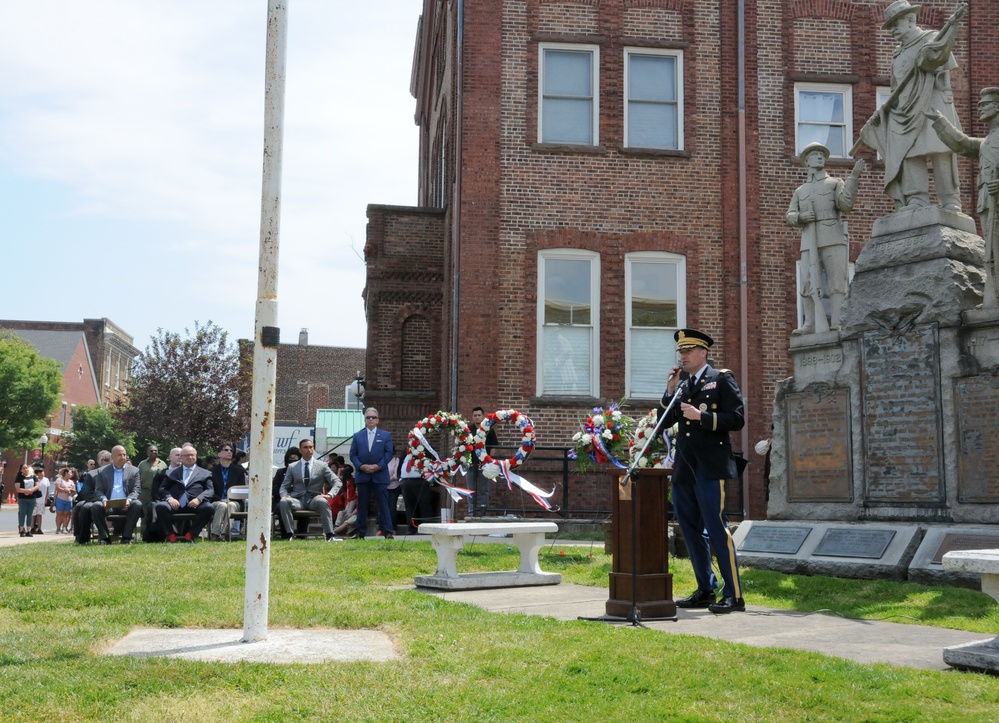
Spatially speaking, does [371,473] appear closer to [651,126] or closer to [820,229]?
[820,229]

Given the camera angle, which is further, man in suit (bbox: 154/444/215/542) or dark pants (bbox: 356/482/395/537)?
dark pants (bbox: 356/482/395/537)

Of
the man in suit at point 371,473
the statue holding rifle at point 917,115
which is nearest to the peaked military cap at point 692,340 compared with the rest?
the statue holding rifle at point 917,115

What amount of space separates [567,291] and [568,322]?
1.99 ft

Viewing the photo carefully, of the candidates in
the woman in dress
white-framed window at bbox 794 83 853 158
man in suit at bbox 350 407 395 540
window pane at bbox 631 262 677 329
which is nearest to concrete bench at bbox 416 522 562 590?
man in suit at bbox 350 407 395 540

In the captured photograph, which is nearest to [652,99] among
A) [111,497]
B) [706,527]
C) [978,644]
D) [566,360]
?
[566,360]

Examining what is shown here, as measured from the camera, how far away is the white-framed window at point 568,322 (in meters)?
20.9

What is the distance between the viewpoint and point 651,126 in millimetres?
21984

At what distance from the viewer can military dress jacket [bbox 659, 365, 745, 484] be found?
8.55m

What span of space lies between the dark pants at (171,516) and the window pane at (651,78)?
37.6 ft

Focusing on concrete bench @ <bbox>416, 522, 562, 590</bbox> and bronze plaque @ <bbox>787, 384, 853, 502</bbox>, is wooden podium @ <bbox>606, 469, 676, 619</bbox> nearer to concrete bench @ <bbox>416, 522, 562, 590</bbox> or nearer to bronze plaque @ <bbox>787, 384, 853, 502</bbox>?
concrete bench @ <bbox>416, 522, 562, 590</bbox>

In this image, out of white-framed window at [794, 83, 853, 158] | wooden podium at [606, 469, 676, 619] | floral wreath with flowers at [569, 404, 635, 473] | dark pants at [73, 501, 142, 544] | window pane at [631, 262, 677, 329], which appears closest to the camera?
wooden podium at [606, 469, 676, 619]

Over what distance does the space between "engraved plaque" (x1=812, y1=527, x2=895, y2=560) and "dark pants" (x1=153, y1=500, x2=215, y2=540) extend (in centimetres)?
1005

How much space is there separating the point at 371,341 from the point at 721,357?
27.3 ft

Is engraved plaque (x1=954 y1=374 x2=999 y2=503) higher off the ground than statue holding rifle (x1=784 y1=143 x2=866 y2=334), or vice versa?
statue holding rifle (x1=784 y1=143 x2=866 y2=334)
